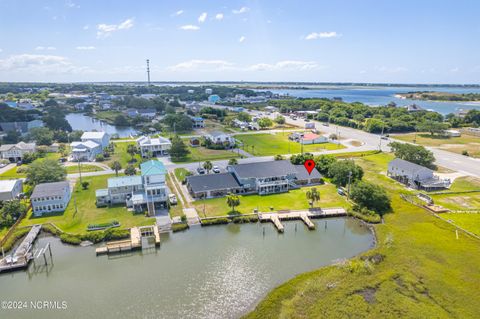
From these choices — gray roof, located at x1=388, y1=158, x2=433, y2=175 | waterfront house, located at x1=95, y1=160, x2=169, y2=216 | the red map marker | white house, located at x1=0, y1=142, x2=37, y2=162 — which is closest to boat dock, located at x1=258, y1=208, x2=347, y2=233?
the red map marker

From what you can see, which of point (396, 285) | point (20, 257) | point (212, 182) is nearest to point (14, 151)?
point (20, 257)

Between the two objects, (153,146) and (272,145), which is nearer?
(153,146)

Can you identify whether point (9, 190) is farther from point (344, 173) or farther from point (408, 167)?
point (408, 167)

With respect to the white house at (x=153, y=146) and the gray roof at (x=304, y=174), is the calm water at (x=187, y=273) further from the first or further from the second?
the white house at (x=153, y=146)

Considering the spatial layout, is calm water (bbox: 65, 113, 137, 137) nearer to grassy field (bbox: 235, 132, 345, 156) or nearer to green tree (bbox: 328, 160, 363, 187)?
grassy field (bbox: 235, 132, 345, 156)

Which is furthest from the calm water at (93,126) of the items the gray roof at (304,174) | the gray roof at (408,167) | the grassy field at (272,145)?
the gray roof at (408,167)

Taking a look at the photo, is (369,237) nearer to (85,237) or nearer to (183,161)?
(85,237)
